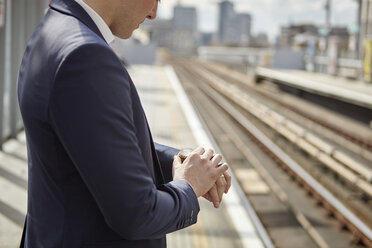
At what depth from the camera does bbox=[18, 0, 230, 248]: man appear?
3.46ft

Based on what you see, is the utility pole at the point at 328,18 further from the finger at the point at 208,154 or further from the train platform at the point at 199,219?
the finger at the point at 208,154

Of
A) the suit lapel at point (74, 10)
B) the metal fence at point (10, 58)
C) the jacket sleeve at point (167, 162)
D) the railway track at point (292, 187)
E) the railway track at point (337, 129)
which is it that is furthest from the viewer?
the railway track at point (337, 129)

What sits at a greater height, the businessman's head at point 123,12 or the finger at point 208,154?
the businessman's head at point 123,12

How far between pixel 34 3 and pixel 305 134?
8.04 meters

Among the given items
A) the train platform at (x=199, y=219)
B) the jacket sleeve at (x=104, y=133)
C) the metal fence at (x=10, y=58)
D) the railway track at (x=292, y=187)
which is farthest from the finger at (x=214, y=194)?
the metal fence at (x=10, y=58)

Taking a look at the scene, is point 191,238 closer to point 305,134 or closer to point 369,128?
point 305,134

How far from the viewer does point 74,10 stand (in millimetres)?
1203

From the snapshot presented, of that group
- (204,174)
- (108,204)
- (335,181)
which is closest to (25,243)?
(108,204)

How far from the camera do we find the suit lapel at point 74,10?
1.20 metres

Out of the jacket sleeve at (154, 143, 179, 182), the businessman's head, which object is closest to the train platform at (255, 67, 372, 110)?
the jacket sleeve at (154, 143, 179, 182)

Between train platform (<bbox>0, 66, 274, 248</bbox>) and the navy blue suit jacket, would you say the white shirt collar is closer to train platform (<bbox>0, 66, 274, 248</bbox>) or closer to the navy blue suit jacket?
the navy blue suit jacket

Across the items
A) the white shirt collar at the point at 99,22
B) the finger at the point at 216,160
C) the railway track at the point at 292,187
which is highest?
the white shirt collar at the point at 99,22

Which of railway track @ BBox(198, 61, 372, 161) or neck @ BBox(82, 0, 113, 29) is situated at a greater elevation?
neck @ BBox(82, 0, 113, 29)

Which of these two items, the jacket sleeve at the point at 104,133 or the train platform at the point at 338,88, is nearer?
the jacket sleeve at the point at 104,133
